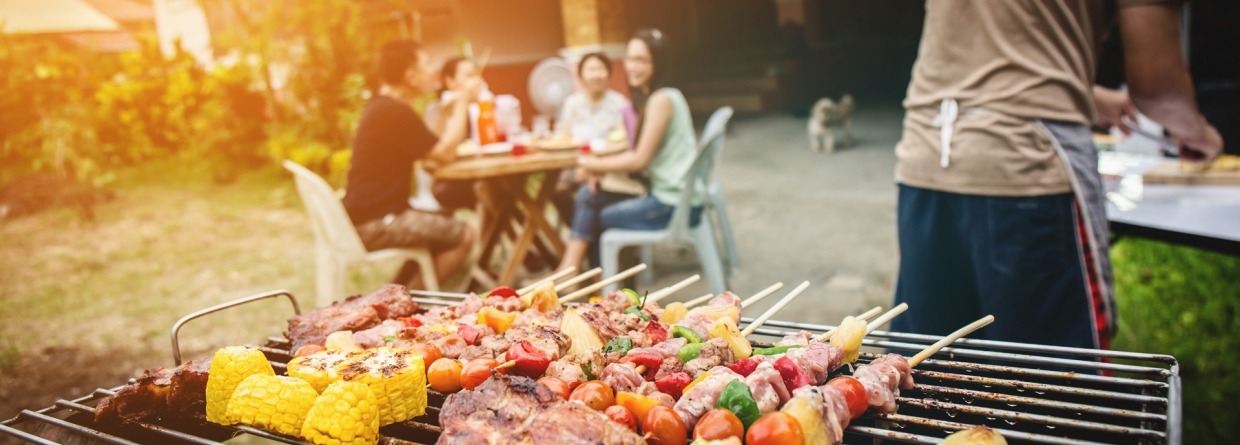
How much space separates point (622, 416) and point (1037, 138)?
1.84m

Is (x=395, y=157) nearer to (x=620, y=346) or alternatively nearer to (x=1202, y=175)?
(x=620, y=346)

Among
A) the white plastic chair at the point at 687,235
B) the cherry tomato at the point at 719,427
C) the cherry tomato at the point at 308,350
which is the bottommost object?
the white plastic chair at the point at 687,235

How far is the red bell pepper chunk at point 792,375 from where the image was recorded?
1676 mm

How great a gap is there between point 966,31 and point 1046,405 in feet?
5.06

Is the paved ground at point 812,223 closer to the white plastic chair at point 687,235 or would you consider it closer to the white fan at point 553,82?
the white plastic chair at point 687,235

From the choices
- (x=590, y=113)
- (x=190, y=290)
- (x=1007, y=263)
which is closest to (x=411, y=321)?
(x=1007, y=263)

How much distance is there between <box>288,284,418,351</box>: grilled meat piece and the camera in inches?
90.0

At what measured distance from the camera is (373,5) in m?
11.1

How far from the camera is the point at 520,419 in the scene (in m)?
1.54

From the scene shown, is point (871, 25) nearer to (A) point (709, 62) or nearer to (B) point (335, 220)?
(A) point (709, 62)

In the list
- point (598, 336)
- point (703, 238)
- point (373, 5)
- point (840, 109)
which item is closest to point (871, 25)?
point (840, 109)

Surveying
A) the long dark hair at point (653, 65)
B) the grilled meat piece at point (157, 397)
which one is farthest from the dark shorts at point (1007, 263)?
the long dark hair at point (653, 65)

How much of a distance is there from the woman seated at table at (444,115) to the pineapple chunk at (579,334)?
14.0ft

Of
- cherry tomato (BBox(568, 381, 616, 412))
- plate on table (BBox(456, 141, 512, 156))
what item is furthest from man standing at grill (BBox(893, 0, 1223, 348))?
plate on table (BBox(456, 141, 512, 156))
